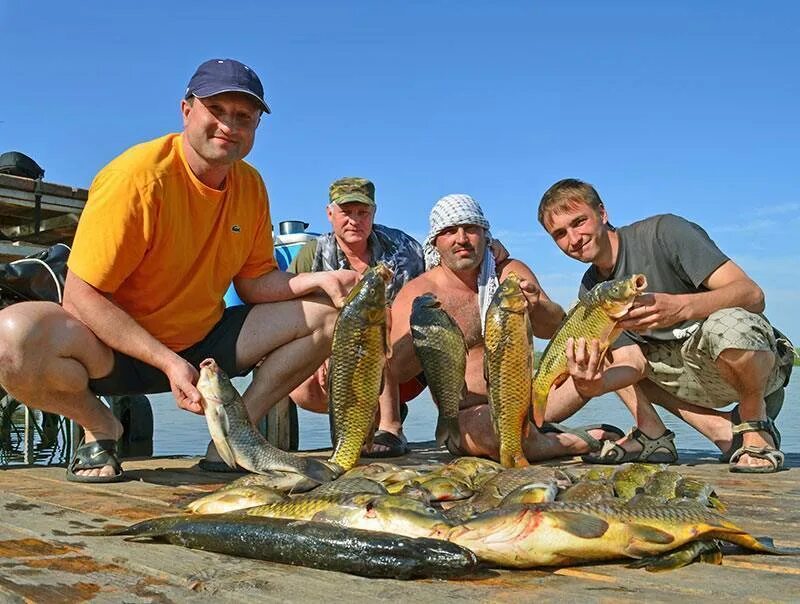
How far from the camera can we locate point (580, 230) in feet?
17.5

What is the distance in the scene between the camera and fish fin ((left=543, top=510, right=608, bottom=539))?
243cm

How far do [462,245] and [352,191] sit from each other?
3.94 feet

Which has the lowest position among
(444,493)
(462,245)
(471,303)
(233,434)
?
(444,493)

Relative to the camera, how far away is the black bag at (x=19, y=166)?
959 cm

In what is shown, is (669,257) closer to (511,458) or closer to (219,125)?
(511,458)

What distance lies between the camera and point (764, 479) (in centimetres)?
447

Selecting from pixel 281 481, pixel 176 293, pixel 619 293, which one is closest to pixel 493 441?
pixel 619 293

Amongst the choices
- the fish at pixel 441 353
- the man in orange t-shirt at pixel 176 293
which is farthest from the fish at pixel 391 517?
the fish at pixel 441 353

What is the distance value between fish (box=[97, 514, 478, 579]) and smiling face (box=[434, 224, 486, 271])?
3.42 metres

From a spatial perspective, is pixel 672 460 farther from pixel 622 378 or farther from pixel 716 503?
pixel 716 503

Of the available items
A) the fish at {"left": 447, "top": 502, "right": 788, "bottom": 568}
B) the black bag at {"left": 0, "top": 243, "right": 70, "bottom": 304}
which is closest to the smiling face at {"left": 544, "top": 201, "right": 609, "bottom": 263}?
the fish at {"left": 447, "top": 502, "right": 788, "bottom": 568}

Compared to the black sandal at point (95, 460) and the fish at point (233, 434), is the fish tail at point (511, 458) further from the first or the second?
the black sandal at point (95, 460)

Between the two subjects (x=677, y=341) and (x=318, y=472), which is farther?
(x=677, y=341)

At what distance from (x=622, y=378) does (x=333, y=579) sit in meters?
3.60
